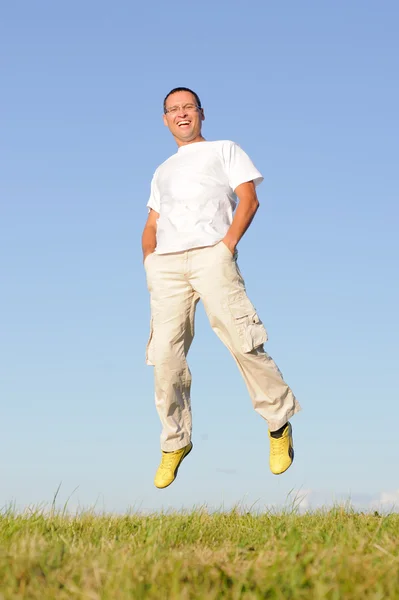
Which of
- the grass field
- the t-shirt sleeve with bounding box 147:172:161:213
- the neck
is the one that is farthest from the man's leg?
the grass field

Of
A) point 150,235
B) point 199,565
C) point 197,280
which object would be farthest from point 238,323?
point 199,565

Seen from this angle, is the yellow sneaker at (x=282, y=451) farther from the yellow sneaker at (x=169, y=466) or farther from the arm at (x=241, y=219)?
the arm at (x=241, y=219)

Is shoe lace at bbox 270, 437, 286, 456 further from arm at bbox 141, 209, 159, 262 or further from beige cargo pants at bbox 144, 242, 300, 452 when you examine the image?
arm at bbox 141, 209, 159, 262

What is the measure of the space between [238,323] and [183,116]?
2.15 metres

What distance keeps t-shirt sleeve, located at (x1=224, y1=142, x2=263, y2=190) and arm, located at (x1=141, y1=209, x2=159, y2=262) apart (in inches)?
36.5

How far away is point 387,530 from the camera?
554cm

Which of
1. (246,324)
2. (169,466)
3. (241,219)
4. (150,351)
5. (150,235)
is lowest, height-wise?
(169,466)

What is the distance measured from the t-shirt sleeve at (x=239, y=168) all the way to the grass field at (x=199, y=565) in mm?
3233

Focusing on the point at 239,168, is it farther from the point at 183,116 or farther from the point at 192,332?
the point at 192,332

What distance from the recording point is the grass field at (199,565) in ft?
11.4

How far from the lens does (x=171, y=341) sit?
7.14m

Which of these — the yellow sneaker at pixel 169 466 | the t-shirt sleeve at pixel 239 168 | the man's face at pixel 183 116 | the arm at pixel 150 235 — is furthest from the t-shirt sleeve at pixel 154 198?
the yellow sneaker at pixel 169 466

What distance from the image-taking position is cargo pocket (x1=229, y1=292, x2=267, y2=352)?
6.86m

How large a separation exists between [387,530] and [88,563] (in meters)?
2.53
